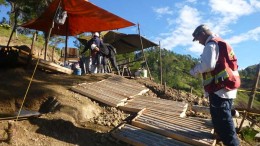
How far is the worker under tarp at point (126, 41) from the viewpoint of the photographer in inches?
531

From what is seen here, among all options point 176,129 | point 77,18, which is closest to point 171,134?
point 176,129

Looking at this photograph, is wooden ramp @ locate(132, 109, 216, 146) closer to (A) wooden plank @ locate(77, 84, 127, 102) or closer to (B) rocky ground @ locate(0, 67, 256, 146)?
(B) rocky ground @ locate(0, 67, 256, 146)

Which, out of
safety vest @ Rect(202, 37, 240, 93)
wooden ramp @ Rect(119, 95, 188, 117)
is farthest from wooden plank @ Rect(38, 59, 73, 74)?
safety vest @ Rect(202, 37, 240, 93)

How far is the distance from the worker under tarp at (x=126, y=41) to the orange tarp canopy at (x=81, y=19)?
3.05 meters

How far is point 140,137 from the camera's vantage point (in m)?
4.80

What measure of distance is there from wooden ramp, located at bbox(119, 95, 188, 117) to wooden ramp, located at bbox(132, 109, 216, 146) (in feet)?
0.91

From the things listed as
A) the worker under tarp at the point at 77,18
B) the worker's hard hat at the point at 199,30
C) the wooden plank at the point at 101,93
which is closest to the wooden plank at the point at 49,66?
the worker under tarp at the point at 77,18

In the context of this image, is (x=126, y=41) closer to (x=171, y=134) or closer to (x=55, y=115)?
(x=55, y=115)

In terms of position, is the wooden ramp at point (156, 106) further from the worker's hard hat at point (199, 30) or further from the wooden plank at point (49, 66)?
the wooden plank at point (49, 66)

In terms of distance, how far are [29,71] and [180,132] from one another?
15.1 ft

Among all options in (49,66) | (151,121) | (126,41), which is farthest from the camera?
(126,41)

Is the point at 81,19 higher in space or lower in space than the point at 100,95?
higher

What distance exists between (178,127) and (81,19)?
599 centimetres

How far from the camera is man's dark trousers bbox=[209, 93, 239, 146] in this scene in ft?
14.2
